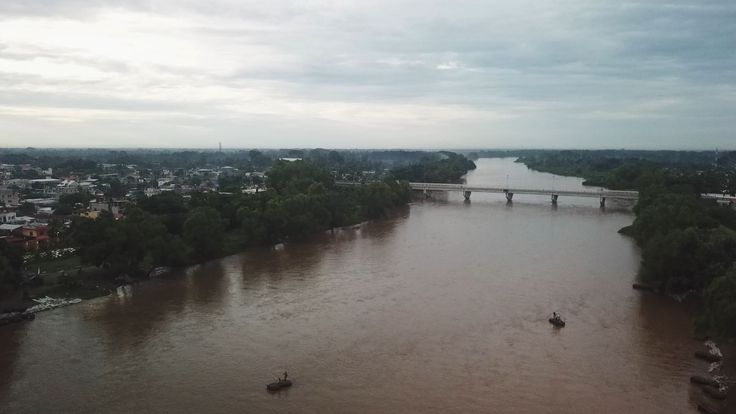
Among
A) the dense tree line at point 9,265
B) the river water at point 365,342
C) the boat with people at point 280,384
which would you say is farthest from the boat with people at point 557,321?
the dense tree line at point 9,265

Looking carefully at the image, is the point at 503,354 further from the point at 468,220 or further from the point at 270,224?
the point at 468,220

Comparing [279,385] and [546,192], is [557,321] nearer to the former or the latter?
[279,385]

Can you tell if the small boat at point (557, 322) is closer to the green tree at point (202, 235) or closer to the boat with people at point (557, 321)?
the boat with people at point (557, 321)

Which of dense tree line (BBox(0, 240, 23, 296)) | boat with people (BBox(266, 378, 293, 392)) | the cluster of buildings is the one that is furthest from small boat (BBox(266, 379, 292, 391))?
the cluster of buildings

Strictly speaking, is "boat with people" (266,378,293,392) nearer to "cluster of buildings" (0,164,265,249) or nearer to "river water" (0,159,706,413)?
"river water" (0,159,706,413)

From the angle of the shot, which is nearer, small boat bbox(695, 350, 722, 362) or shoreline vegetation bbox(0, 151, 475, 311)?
small boat bbox(695, 350, 722, 362)

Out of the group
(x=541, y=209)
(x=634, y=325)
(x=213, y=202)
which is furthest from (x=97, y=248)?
(x=541, y=209)

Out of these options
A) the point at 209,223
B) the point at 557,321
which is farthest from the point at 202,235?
the point at 557,321
